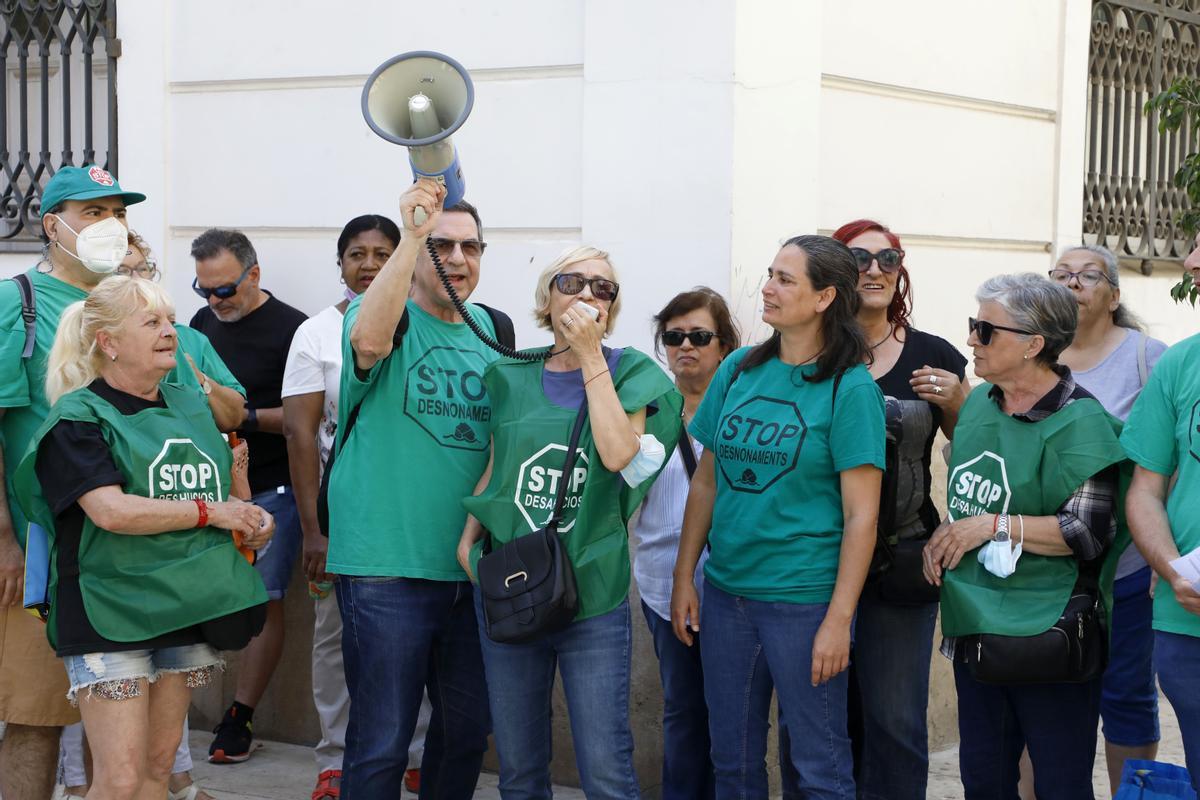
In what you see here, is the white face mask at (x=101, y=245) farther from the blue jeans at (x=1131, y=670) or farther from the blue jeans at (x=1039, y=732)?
the blue jeans at (x=1131, y=670)

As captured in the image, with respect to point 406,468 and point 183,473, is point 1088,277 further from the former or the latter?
point 183,473

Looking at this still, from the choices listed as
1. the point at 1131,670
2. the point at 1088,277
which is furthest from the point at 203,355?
the point at 1131,670

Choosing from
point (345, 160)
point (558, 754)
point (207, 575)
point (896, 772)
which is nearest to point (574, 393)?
point (207, 575)

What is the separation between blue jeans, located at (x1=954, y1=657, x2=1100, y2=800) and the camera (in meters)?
3.98

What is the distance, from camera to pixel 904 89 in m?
6.13

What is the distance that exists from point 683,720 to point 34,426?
7.08ft

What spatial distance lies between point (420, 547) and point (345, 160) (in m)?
2.56

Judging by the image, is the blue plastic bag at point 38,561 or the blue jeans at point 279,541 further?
the blue jeans at point 279,541

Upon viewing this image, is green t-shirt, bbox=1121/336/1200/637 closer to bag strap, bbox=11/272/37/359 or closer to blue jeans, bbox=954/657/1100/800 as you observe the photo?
blue jeans, bbox=954/657/1100/800

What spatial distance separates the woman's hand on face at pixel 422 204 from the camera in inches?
152

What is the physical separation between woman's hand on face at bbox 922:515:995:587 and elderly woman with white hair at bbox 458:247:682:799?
796mm

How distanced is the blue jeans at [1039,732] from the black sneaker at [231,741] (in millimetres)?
3072

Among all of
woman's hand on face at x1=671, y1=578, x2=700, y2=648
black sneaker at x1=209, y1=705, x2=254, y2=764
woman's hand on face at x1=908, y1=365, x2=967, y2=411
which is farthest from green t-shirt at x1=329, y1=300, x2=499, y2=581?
black sneaker at x1=209, y1=705, x2=254, y2=764

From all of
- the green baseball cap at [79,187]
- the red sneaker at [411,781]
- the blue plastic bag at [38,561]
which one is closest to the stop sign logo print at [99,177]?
the green baseball cap at [79,187]
